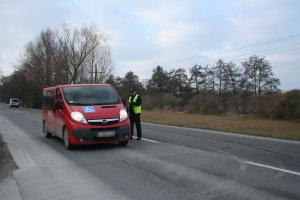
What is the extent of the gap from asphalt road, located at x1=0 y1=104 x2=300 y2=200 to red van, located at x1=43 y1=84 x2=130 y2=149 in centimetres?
37

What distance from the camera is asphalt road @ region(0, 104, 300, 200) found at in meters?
6.70

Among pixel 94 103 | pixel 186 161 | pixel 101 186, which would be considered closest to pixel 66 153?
Result: pixel 94 103

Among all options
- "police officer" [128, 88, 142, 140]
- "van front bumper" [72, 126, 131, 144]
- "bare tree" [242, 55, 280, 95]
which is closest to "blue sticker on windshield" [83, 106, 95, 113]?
"van front bumper" [72, 126, 131, 144]

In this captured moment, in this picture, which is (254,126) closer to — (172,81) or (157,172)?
(157,172)

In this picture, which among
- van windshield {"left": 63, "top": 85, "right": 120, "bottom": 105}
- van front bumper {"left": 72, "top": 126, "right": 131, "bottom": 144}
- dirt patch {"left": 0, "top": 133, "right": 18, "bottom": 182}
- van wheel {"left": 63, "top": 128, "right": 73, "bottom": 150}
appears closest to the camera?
dirt patch {"left": 0, "top": 133, "right": 18, "bottom": 182}

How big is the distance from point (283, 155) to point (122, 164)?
13.0 feet

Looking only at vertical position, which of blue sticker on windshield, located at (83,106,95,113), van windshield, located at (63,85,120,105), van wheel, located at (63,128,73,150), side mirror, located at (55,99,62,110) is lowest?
van wheel, located at (63,128,73,150)

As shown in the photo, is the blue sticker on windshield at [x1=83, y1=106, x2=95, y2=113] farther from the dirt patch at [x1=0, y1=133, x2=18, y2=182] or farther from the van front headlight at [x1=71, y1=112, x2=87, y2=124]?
the dirt patch at [x1=0, y1=133, x2=18, y2=182]

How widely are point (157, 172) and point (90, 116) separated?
386 centimetres

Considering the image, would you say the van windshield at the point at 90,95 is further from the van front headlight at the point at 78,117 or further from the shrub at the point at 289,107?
the shrub at the point at 289,107

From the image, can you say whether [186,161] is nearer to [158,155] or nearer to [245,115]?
[158,155]

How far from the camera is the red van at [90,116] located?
38.0ft

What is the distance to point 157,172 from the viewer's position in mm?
8320

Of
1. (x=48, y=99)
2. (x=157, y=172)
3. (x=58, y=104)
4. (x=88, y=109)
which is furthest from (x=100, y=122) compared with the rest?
(x=48, y=99)
